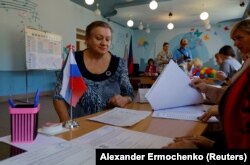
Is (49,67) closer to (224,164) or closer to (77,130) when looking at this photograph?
(77,130)

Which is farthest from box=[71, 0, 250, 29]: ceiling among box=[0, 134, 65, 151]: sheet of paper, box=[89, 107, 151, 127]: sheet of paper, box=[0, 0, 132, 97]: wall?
box=[0, 134, 65, 151]: sheet of paper

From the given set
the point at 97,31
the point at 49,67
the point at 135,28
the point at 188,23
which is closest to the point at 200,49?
the point at 188,23

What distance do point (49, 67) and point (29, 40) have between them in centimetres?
81

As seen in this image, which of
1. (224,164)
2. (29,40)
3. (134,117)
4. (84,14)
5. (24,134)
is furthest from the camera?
(84,14)

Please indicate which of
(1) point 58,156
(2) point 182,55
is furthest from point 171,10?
(1) point 58,156

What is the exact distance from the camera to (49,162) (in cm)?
54

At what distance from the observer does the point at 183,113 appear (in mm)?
1119

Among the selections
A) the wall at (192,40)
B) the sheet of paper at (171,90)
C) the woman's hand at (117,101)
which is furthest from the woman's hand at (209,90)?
the wall at (192,40)

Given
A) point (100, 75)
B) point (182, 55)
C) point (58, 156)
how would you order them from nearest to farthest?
1. point (58, 156)
2. point (100, 75)
3. point (182, 55)

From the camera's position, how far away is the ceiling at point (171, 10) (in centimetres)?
612

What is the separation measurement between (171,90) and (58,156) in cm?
78

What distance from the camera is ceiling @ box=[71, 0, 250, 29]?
241 inches

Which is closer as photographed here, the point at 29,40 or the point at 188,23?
the point at 29,40

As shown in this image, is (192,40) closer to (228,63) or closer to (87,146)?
(228,63)
